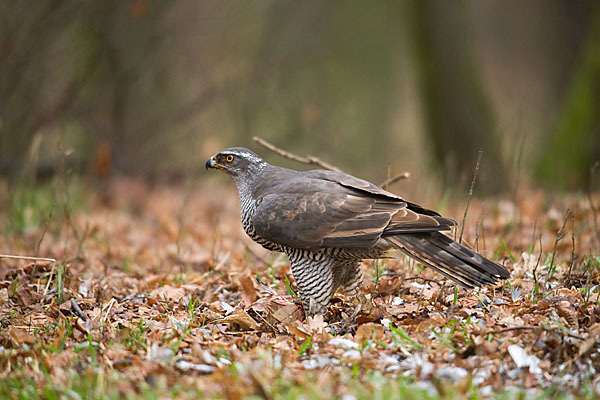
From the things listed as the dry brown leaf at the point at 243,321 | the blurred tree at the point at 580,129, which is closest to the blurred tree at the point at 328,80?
the blurred tree at the point at 580,129

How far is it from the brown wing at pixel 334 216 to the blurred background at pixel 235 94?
2.11 metres

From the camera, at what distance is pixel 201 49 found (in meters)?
12.6

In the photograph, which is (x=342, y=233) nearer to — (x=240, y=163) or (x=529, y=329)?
(x=240, y=163)

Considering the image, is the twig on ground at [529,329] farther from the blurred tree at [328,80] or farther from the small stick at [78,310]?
the blurred tree at [328,80]

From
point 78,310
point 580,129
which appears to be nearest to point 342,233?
point 78,310

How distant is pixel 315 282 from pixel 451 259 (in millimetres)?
990

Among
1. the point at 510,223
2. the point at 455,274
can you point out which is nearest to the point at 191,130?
the point at 510,223

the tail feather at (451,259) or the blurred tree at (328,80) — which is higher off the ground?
the blurred tree at (328,80)

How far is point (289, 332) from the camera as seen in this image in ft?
13.6

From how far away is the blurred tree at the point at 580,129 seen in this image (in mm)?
9152

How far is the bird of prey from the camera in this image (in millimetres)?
4152

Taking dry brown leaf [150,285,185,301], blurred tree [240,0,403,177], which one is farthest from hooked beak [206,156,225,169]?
blurred tree [240,0,403,177]

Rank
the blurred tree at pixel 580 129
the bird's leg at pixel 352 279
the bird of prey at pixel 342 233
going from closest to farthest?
the bird of prey at pixel 342 233
the bird's leg at pixel 352 279
the blurred tree at pixel 580 129

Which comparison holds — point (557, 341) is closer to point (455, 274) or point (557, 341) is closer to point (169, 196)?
point (455, 274)
